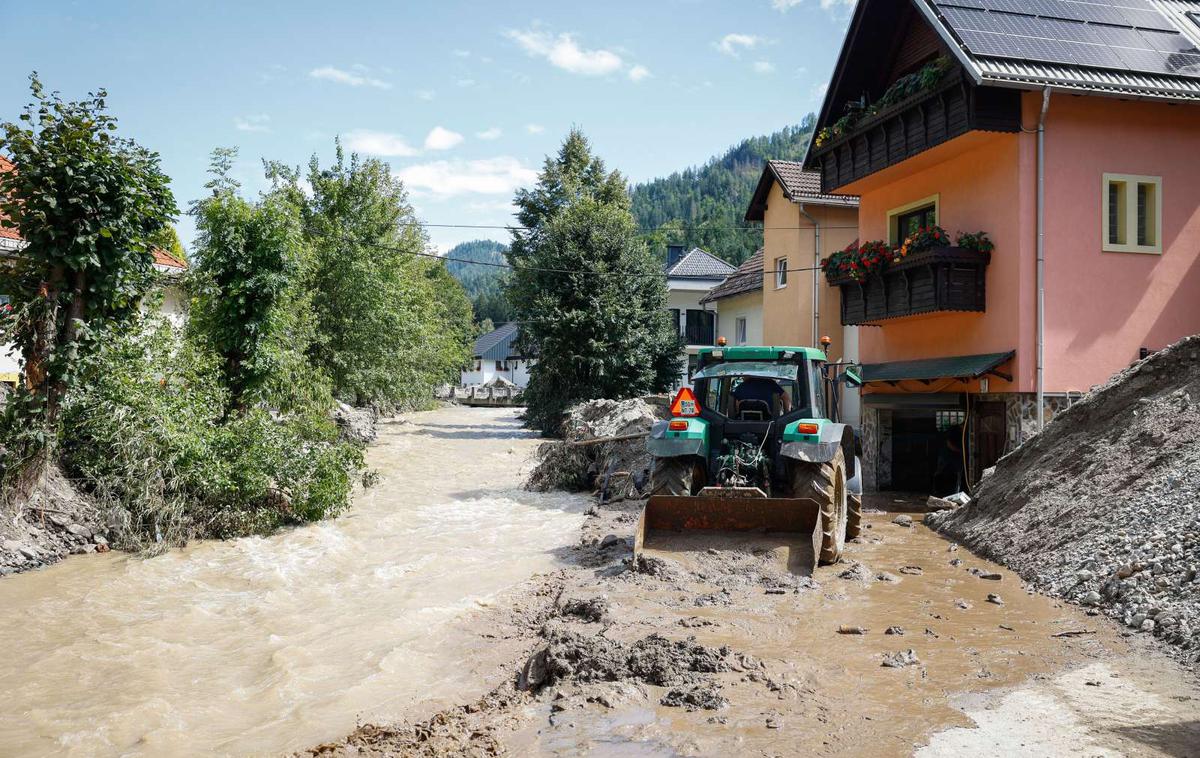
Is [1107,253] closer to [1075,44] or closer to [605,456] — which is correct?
[1075,44]

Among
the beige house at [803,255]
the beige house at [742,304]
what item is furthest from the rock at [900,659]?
the beige house at [742,304]

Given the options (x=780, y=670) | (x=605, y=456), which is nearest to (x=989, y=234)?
(x=605, y=456)

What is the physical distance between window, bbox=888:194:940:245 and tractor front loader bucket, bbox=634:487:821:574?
968cm

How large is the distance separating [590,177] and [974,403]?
32.4 m

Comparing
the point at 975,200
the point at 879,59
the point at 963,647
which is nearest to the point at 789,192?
the point at 879,59

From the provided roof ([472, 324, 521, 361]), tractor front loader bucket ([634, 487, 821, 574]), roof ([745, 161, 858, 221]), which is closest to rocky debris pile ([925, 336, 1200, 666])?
tractor front loader bucket ([634, 487, 821, 574])

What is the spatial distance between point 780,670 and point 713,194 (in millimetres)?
161159

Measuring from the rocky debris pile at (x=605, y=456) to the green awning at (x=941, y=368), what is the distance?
14.7 ft

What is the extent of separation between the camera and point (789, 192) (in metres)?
22.6

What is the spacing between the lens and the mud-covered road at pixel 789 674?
4.55m

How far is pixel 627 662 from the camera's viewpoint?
18.1 feet

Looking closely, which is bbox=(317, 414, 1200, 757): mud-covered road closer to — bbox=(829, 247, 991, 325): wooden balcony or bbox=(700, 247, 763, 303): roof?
bbox=(829, 247, 991, 325): wooden balcony

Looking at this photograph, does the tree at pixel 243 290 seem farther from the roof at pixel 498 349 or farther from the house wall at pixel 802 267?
the roof at pixel 498 349

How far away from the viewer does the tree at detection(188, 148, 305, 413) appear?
45.8 ft
